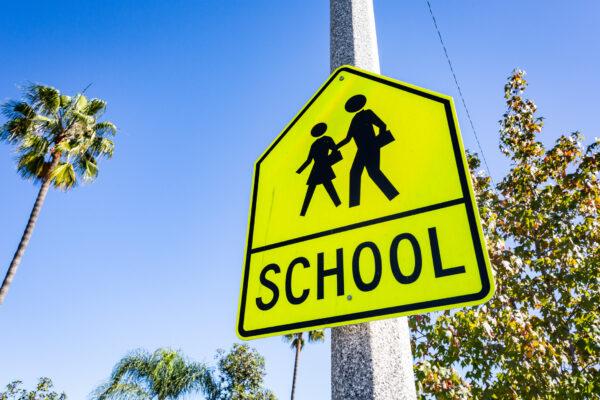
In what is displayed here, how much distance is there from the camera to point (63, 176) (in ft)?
45.1

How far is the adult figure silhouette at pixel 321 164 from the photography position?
62.3 inches

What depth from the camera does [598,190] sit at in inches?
273

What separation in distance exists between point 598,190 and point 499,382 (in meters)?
3.72

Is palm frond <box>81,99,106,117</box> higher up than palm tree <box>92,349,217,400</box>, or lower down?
higher up

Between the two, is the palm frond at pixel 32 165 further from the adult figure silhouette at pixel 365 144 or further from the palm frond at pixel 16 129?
the adult figure silhouette at pixel 365 144

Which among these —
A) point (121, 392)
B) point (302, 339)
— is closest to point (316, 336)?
point (302, 339)

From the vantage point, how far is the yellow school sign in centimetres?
121

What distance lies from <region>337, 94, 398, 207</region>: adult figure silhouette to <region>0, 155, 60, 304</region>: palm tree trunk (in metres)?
13.3

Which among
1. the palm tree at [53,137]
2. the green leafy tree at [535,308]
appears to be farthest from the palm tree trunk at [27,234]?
the green leafy tree at [535,308]

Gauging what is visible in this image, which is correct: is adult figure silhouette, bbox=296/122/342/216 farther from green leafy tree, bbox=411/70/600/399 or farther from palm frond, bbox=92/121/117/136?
palm frond, bbox=92/121/117/136

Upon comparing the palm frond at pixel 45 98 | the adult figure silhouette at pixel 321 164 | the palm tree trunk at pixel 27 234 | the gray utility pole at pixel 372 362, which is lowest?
the gray utility pole at pixel 372 362

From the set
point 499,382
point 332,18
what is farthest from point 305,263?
point 499,382

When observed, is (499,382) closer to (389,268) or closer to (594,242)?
(594,242)

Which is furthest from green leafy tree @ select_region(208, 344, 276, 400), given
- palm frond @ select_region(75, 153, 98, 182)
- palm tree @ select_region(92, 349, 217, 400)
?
palm frond @ select_region(75, 153, 98, 182)
